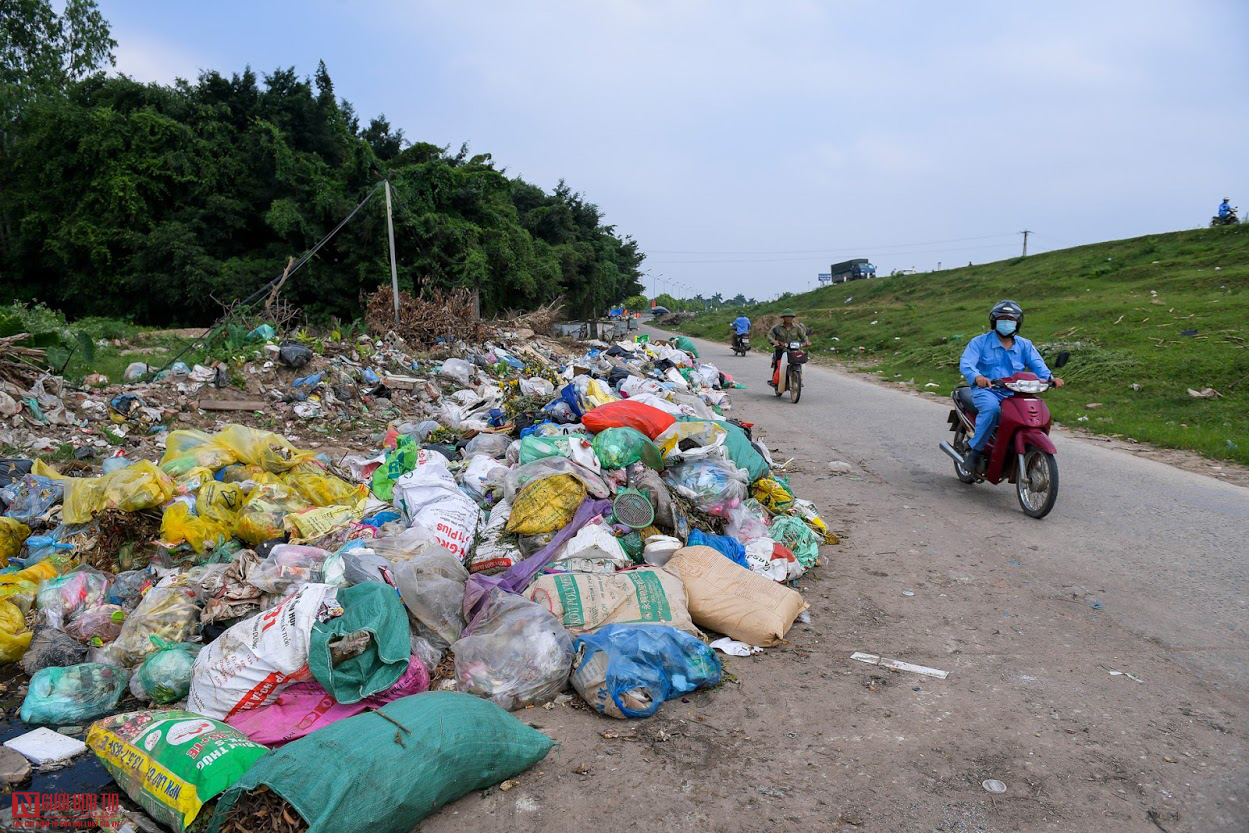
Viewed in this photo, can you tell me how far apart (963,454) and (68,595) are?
5.93 m

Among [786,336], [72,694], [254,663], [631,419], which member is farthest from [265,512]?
[786,336]

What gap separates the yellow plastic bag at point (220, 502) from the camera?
14.1 ft

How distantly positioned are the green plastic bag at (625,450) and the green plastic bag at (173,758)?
9.23 feet

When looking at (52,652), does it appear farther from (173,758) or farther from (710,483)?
(710,483)

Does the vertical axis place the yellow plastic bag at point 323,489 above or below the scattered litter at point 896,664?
above

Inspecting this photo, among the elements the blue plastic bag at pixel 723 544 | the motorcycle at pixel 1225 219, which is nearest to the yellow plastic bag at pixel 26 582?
the blue plastic bag at pixel 723 544

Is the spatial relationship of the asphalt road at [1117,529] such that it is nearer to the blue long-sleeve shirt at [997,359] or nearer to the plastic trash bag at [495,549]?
the blue long-sleeve shirt at [997,359]

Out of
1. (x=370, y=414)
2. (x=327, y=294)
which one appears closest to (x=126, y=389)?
(x=370, y=414)

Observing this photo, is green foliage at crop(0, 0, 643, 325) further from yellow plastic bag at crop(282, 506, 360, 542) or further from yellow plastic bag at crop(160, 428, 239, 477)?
yellow plastic bag at crop(282, 506, 360, 542)

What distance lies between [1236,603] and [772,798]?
9.18ft

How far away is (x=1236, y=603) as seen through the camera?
3.63 meters

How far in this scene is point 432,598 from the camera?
3.24 m

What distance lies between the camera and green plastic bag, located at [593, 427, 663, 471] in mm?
5012

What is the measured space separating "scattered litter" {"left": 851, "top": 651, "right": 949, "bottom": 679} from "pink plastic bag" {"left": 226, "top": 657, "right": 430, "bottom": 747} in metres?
1.82
